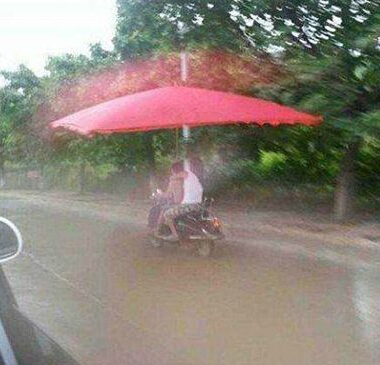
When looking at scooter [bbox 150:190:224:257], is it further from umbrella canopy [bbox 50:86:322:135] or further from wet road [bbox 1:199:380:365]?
umbrella canopy [bbox 50:86:322:135]

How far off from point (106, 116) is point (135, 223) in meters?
4.72

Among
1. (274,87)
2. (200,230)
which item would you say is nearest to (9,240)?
(200,230)

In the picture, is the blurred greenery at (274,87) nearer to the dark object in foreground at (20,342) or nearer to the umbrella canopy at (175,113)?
the umbrella canopy at (175,113)

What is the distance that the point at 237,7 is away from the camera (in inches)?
396

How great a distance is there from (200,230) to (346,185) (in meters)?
3.49

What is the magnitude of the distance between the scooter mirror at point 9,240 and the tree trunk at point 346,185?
29.9 feet

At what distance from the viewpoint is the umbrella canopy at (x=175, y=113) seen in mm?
8284

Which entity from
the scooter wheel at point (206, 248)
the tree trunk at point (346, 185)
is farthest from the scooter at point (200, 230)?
the tree trunk at point (346, 185)

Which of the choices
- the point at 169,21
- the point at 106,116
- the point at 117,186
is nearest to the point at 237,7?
the point at 169,21

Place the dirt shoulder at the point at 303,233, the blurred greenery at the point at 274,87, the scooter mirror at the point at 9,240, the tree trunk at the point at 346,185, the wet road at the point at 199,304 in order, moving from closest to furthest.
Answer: the scooter mirror at the point at 9,240 → the wet road at the point at 199,304 → the dirt shoulder at the point at 303,233 → the blurred greenery at the point at 274,87 → the tree trunk at the point at 346,185

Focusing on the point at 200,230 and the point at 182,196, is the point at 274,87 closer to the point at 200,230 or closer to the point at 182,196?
the point at 182,196

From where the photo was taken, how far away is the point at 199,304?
602 centimetres

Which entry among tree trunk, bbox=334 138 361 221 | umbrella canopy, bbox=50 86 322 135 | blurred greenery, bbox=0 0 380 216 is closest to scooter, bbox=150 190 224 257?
umbrella canopy, bbox=50 86 322 135

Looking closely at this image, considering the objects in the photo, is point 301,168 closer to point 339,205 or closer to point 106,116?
point 339,205
